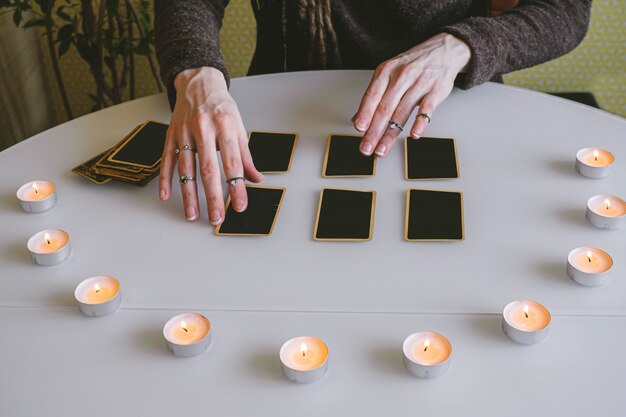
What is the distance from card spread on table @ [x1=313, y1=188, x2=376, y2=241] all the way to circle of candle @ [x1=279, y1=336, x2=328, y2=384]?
0.21 metres

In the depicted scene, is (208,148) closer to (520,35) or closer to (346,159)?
(346,159)

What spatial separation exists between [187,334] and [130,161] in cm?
43

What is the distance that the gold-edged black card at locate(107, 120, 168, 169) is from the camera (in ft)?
3.78

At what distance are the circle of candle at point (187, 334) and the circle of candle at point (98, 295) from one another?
0.09m

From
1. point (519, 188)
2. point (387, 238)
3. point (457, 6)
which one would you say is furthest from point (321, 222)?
point (457, 6)

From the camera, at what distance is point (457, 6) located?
1434mm

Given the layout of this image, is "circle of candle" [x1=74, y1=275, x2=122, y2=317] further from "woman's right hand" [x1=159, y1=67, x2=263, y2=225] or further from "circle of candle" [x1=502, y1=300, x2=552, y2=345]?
"circle of candle" [x1=502, y1=300, x2=552, y2=345]

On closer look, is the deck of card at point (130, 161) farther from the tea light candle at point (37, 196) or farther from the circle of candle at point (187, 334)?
the circle of candle at point (187, 334)

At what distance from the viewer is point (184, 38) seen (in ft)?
4.21

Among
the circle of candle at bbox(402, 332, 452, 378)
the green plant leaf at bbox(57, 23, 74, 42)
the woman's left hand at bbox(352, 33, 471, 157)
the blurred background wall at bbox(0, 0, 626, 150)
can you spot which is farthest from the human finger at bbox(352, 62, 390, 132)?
the blurred background wall at bbox(0, 0, 626, 150)

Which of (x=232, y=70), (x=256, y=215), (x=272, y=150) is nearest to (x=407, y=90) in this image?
(x=272, y=150)

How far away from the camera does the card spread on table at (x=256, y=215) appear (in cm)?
100

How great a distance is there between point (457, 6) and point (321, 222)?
673mm

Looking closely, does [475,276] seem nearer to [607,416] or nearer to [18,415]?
[607,416]
